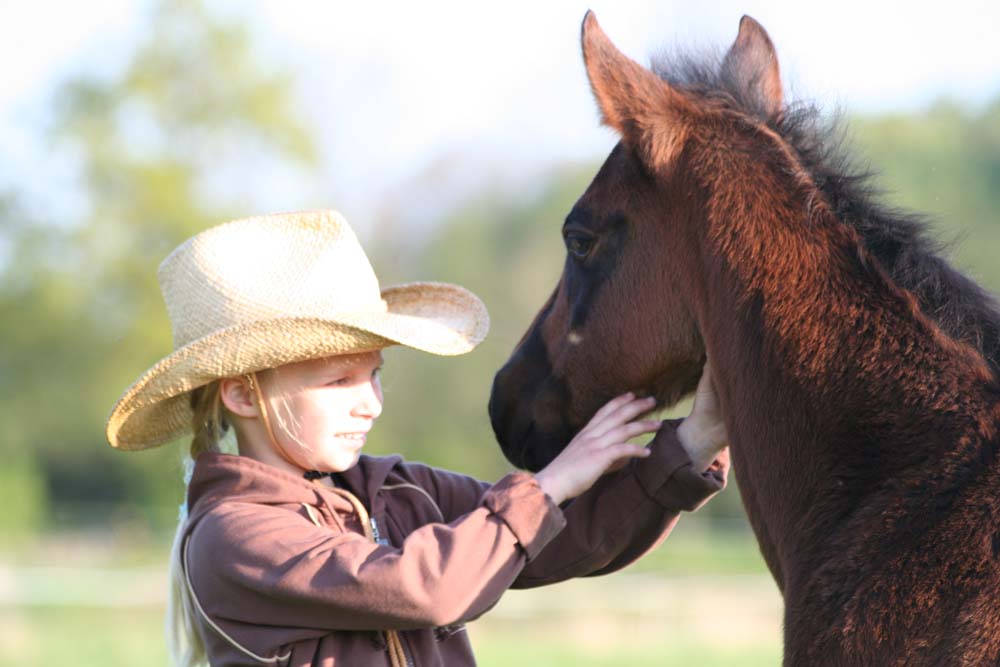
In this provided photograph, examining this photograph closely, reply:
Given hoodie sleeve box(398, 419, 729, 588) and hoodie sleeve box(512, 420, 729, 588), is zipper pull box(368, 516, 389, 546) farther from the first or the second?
hoodie sleeve box(512, 420, 729, 588)

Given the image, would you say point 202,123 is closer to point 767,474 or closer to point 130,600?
point 130,600

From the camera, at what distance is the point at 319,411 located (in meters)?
3.02

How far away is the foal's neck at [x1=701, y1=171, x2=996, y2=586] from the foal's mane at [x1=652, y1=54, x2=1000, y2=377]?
0.14ft

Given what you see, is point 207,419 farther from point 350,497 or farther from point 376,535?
point 376,535

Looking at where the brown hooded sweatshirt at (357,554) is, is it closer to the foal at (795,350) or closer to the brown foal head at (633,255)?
the brown foal head at (633,255)

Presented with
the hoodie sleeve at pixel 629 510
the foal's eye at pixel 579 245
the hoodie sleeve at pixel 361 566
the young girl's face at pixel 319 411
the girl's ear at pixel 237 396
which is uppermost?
the foal's eye at pixel 579 245

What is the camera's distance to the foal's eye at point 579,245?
316 centimetres

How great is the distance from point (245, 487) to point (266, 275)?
56 centimetres

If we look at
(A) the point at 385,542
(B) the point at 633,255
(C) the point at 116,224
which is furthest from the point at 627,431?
(C) the point at 116,224

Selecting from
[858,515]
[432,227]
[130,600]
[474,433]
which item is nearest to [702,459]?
[858,515]

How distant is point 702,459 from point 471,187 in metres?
42.5

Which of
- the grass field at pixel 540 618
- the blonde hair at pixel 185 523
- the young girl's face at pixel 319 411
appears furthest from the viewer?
the grass field at pixel 540 618

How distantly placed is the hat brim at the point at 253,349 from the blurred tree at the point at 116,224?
28.8 m

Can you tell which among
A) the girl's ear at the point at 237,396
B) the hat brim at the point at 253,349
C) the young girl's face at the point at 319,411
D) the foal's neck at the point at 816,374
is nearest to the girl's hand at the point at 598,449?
the foal's neck at the point at 816,374
